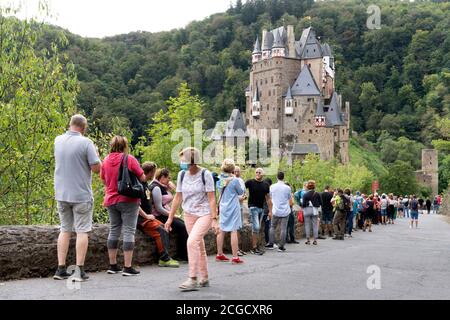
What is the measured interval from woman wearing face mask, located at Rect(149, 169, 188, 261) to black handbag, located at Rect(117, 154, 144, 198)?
1.58 meters

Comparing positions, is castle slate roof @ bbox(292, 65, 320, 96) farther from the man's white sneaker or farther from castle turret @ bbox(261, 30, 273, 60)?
the man's white sneaker

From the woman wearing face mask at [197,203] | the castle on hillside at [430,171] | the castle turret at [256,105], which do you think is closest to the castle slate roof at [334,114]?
the castle turret at [256,105]

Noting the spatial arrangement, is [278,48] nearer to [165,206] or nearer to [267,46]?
[267,46]

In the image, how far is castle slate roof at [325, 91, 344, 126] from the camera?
11031 cm

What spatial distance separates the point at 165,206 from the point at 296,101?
102908 millimetres

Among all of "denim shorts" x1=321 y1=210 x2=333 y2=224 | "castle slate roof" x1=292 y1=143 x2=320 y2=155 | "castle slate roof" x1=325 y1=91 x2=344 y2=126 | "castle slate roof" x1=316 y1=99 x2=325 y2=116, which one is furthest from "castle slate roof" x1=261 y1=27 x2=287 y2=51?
"denim shorts" x1=321 y1=210 x2=333 y2=224

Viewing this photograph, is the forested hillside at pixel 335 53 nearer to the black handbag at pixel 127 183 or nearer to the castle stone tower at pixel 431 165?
the castle stone tower at pixel 431 165

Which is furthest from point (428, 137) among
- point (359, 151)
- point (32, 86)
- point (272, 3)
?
point (32, 86)

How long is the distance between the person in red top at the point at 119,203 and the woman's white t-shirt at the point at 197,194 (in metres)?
0.84

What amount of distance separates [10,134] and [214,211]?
5868 millimetres

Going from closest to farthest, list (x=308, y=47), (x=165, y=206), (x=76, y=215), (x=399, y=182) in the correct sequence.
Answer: (x=76, y=215) < (x=165, y=206) < (x=399, y=182) < (x=308, y=47)

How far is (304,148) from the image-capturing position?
10700cm

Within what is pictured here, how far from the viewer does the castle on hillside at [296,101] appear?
108688mm

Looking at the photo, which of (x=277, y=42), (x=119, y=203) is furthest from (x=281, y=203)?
(x=277, y=42)
